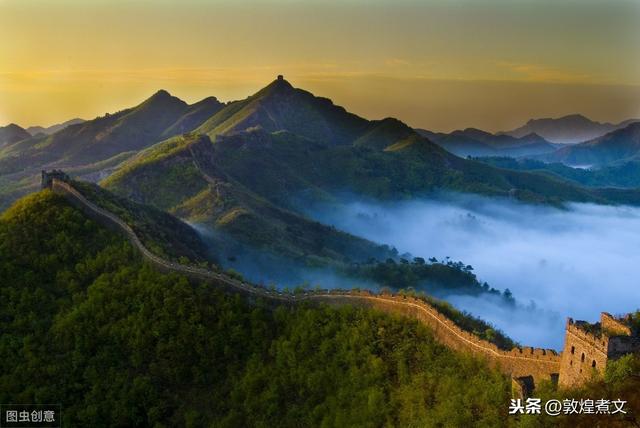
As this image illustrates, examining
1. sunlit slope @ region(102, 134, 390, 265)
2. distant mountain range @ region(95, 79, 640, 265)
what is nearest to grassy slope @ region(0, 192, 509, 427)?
distant mountain range @ region(95, 79, 640, 265)

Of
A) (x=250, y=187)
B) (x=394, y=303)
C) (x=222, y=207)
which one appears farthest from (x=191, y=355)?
Result: (x=250, y=187)

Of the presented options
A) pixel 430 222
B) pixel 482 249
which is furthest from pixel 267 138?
pixel 482 249

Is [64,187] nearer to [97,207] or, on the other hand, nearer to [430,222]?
[97,207]

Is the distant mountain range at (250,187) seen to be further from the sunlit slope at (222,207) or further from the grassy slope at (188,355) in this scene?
the grassy slope at (188,355)

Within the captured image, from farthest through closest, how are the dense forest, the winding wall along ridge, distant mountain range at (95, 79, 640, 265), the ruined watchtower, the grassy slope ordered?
1. distant mountain range at (95, 79, 640, 265)
2. the ruined watchtower
3. the grassy slope
4. the dense forest
5. the winding wall along ridge

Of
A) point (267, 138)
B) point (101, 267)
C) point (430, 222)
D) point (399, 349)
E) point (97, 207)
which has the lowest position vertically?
point (399, 349)

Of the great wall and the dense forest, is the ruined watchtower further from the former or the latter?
the great wall

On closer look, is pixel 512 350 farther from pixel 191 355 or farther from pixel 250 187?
pixel 250 187

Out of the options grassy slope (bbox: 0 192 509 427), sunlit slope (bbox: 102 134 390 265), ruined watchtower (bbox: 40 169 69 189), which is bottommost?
grassy slope (bbox: 0 192 509 427)
